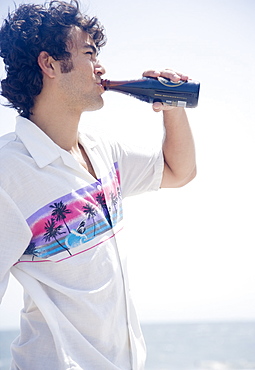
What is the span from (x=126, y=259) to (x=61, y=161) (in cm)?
37

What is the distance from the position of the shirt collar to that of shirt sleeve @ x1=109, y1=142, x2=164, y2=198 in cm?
30

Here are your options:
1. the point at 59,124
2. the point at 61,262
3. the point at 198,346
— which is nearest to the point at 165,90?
the point at 59,124

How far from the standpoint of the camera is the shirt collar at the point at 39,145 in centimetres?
188

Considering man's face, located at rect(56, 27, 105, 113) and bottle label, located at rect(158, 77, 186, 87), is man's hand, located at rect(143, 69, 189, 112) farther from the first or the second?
man's face, located at rect(56, 27, 105, 113)

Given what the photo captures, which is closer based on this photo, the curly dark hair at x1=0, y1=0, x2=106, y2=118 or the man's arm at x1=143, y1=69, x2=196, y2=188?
the curly dark hair at x1=0, y1=0, x2=106, y2=118

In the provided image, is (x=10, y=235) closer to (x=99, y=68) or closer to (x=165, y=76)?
(x=99, y=68)

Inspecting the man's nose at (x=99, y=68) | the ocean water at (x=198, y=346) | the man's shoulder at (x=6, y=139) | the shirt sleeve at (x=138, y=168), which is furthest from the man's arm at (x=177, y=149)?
the ocean water at (x=198, y=346)

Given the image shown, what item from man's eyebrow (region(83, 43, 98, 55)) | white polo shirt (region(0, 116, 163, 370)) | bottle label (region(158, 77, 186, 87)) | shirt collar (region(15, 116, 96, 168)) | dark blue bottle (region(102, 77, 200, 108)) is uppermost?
man's eyebrow (region(83, 43, 98, 55))

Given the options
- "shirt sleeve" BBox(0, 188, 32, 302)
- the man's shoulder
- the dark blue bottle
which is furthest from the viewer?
the dark blue bottle

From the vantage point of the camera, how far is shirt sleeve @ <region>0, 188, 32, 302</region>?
5.74 ft

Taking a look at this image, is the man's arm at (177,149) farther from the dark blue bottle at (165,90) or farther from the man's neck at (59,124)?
the man's neck at (59,124)

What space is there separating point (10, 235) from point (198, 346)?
3528 centimetres

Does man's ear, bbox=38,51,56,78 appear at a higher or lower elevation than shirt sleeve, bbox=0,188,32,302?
higher

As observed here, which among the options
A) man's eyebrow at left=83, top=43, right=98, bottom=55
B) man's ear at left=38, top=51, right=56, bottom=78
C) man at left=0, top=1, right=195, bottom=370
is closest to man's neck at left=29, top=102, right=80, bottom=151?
man at left=0, top=1, right=195, bottom=370
